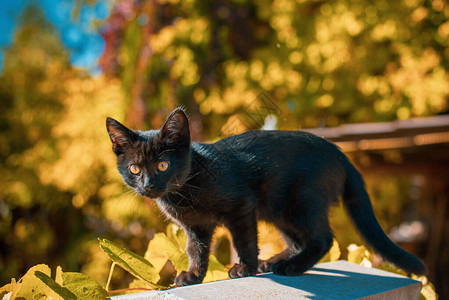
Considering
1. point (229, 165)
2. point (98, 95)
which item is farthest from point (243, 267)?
point (98, 95)

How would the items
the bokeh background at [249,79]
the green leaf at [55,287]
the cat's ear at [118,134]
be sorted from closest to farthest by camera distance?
the green leaf at [55,287], the cat's ear at [118,134], the bokeh background at [249,79]

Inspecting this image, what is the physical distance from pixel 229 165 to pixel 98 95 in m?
4.31

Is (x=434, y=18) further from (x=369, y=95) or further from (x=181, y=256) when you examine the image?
(x=181, y=256)

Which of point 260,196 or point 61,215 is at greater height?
point 260,196

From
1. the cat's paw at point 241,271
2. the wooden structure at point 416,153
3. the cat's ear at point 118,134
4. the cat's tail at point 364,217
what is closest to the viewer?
the cat's ear at point 118,134

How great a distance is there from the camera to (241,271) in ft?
3.83

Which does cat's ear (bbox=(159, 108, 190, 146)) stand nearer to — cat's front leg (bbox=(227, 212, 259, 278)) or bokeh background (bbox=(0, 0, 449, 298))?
cat's front leg (bbox=(227, 212, 259, 278))

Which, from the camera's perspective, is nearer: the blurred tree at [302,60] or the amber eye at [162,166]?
the amber eye at [162,166]

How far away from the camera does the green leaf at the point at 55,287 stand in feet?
2.53

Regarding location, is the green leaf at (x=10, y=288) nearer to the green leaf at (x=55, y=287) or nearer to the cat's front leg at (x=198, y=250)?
the green leaf at (x=55, y=287)

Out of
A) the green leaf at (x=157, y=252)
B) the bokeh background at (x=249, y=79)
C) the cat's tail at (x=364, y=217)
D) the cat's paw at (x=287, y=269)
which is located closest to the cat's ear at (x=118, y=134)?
the green leaf at (x=157, y=252)

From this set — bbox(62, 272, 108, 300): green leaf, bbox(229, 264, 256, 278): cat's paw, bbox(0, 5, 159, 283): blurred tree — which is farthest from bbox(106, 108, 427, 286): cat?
bbox(0, 5, 159, 283): blurred tree

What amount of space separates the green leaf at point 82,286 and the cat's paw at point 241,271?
429mm

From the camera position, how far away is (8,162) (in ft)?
22.3
